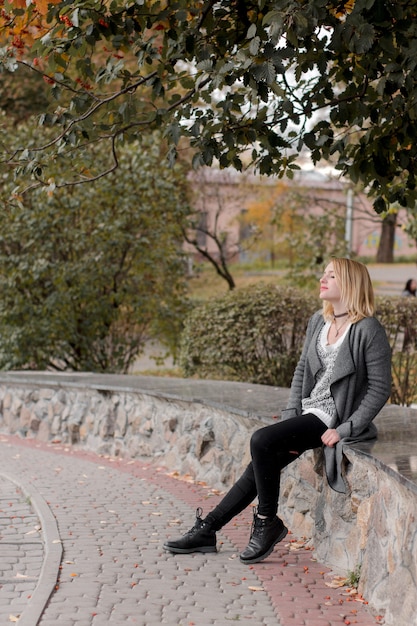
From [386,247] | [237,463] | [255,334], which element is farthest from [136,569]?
[386,247]

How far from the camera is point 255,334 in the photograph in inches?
473

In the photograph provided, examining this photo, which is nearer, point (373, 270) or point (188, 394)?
point (188, 394)

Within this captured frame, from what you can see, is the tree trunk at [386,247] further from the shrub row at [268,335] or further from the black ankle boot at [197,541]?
the black ankle boot at [197,541]

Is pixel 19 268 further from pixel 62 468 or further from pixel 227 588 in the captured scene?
pixel 227 588

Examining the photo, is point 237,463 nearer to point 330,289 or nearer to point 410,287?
point 330,289

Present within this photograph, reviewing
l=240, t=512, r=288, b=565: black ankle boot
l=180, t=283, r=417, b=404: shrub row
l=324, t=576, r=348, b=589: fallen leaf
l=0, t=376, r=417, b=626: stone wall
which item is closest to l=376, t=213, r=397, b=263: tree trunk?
l=180, t=283, r=417, b=404: shrub row

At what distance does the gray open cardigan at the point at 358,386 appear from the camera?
19.4 ft

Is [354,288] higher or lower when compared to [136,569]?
higher

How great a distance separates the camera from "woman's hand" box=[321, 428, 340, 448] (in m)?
5.91

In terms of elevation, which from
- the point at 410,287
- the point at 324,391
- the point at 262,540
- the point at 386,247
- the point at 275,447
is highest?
the point at 386,247

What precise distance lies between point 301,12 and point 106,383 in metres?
5.89

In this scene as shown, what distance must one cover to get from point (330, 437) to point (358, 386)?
0.35 m

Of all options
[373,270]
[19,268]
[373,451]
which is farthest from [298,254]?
[373,270]

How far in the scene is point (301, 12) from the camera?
519 centimetres
